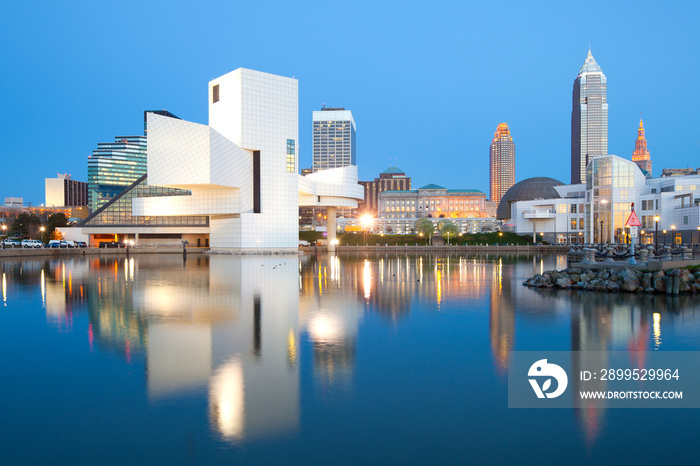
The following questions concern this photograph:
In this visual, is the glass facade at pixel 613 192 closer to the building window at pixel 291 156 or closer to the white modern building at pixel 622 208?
the white modern building at pixel 622 208

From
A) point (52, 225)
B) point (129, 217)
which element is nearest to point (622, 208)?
point (129, 217)

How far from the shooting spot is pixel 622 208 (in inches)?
3211

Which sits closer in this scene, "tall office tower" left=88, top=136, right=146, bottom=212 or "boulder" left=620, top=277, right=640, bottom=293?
"boulder" left=620, top=277, right=640, bottom=293

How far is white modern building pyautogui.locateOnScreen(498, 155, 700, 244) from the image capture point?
244 feet

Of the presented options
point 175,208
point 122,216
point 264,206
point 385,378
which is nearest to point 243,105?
point 264,206

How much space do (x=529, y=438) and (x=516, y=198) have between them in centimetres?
11672

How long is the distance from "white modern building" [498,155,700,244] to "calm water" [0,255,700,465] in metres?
65.2

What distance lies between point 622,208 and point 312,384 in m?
85.7

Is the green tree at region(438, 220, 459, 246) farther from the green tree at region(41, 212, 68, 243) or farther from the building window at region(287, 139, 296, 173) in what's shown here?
the green tree at region(41, 212, 68, 243)

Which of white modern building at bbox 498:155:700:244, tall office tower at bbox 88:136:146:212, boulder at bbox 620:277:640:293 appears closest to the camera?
boulder at bbox 620:277:640:293
